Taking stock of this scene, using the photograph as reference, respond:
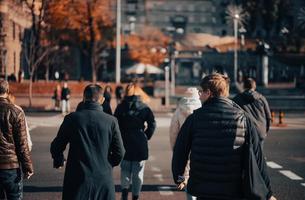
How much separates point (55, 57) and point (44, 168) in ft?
171

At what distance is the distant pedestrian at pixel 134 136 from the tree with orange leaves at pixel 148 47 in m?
51.6

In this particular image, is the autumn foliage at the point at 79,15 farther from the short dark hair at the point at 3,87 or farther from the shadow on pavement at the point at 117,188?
the short dark hair at the point at 3,87

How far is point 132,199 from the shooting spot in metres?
8.70

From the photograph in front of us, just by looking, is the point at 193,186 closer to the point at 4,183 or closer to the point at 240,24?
the point at 4,183

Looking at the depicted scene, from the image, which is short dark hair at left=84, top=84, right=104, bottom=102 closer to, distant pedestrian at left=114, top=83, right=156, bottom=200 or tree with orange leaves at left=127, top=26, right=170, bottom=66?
distant pedestrian at left=114, top=83, right=156, bottom=200

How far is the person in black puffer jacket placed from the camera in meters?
4.98

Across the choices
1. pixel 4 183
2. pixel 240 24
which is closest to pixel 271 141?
pixel 4 183

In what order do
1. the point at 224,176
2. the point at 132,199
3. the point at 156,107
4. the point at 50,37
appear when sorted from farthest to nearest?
the point at 50,37 → the point at 156,107 → the point at 132,199 → the point at 224,176

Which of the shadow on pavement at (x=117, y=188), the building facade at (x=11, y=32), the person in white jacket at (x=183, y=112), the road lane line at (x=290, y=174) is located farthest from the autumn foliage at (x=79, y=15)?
the person in white jacket at (x=183, y=112)

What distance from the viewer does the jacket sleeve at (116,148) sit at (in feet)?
19.5

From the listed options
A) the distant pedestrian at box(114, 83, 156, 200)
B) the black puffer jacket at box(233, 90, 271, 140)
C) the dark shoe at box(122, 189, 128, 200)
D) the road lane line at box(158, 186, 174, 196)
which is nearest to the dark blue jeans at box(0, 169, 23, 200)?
the distant pedestrian at box(114, 83, 156, 200)

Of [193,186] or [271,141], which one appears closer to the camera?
[193,186]

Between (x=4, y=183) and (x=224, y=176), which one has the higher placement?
(x=224, y=176)

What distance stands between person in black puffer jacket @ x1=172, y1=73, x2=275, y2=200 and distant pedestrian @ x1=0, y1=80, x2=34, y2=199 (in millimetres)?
2302
